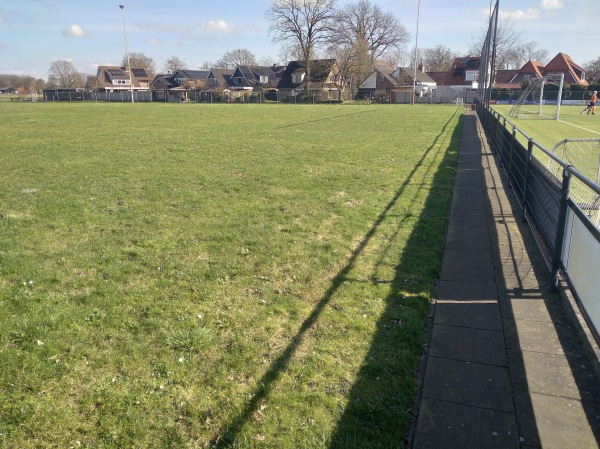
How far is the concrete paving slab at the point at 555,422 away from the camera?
2.69 meters

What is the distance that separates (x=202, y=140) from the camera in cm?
1748

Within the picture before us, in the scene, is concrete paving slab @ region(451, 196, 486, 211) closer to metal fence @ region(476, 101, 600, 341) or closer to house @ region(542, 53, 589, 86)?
metal fence @ region(476, 101, 600, 341)

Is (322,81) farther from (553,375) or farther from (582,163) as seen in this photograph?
(553,375)

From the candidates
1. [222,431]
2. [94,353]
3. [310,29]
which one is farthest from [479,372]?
[310,29]

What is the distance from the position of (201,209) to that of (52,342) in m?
4.20

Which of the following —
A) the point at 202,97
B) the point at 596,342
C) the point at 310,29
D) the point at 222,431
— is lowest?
the point at 222,431

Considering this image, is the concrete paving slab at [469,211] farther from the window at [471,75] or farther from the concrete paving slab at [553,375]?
the window at [471,75]

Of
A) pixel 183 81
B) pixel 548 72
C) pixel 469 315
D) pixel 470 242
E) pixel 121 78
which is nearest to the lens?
pixel 469 315

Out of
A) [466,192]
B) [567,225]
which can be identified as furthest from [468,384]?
[466,192]

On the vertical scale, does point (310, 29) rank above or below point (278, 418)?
above

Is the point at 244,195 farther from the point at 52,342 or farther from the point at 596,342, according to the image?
the point at 596,342

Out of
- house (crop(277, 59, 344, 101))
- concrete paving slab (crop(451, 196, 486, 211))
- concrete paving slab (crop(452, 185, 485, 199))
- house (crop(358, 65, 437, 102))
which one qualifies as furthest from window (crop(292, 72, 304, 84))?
concrete paving slab (crop(451, 196, 486, 211))

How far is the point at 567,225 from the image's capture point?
170 inches

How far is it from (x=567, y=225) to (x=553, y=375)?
1652 millimetres
